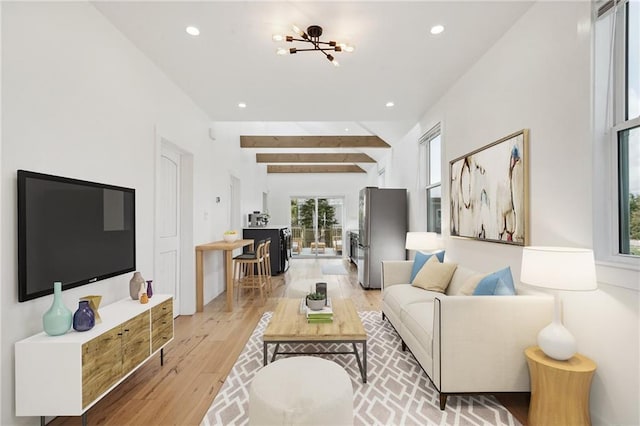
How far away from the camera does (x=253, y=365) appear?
2.72 metres

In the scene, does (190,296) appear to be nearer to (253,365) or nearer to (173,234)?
(173,234)

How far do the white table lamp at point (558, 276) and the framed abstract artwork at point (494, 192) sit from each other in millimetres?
655

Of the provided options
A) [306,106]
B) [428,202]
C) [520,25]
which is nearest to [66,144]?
[306,106]

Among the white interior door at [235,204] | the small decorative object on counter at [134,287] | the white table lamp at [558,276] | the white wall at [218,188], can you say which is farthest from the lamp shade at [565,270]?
the white interior door at [235,204]

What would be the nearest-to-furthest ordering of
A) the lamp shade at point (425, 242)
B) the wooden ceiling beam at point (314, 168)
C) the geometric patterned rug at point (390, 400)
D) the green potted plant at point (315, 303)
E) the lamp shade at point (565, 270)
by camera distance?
the lamp shade at point (565, 270) < the geometric patterned rug at point (390, 400) < the green potted plant at point (315, 303) < the lamp shade at point (425, 242) < the wooden ceiling beam at point (314, 168)

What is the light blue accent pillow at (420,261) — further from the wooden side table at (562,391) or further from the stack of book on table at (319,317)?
the wooden side table at (562,391)

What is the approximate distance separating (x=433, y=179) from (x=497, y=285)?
2815 millimetres

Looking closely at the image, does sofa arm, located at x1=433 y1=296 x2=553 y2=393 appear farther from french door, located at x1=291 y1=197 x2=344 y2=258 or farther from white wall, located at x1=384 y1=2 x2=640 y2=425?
french door, located at x1=291 y1=197 x2=344 y2=258

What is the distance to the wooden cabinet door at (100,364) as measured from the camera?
178 centimetres

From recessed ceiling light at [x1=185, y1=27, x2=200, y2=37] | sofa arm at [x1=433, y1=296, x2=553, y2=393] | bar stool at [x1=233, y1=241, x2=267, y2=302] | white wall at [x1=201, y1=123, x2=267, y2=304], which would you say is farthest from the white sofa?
white wall at [x1=201, y1=123, x2=267, y2=304]

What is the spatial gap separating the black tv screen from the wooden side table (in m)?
3.01

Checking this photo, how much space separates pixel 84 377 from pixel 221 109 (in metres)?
3.71

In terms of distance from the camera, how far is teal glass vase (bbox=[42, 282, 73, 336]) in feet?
5.91

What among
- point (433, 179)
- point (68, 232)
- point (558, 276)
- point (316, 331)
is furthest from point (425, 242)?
point (68, 232)
